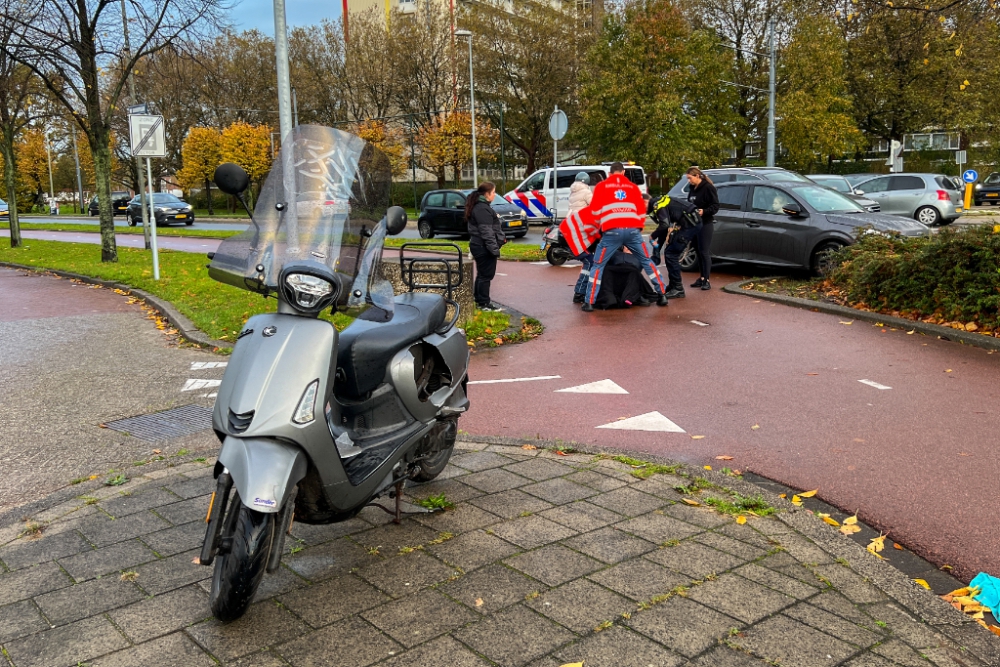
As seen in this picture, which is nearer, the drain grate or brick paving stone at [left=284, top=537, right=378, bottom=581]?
brick paving stone at [left=284, top=537, right=378, bottom=581]

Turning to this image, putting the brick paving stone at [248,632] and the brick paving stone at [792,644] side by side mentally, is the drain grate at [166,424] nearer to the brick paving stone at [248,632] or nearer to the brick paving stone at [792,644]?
the brick paving stone at [248,632]

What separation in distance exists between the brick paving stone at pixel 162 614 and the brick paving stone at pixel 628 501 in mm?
2049

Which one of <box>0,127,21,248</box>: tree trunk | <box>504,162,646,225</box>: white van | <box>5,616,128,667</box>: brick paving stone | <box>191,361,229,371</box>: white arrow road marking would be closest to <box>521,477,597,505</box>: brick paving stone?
<box>5,616,128,667</box>: brick paving stone

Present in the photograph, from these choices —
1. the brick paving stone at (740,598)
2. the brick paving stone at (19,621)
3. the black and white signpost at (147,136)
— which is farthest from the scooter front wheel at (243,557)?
the black and white signpost at (147,136)

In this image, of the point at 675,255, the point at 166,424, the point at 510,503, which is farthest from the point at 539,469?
the point at 675,255

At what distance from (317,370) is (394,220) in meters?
1.02

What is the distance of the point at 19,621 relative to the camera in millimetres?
3482

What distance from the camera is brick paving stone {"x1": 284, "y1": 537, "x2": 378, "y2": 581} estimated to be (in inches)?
154

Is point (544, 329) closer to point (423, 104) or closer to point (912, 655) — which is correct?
point (912, 655)

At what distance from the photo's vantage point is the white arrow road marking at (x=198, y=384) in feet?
25.3

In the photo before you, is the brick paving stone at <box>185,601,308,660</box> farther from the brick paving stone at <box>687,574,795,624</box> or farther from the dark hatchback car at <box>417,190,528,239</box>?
the dark hatchback car at <box>417,190,528,239</box>

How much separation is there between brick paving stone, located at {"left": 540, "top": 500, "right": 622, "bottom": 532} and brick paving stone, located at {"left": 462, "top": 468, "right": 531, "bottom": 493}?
1.46 feet

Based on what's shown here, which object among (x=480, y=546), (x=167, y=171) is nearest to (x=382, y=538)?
(x=480, y=546)

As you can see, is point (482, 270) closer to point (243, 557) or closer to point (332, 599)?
point (332, 599)
